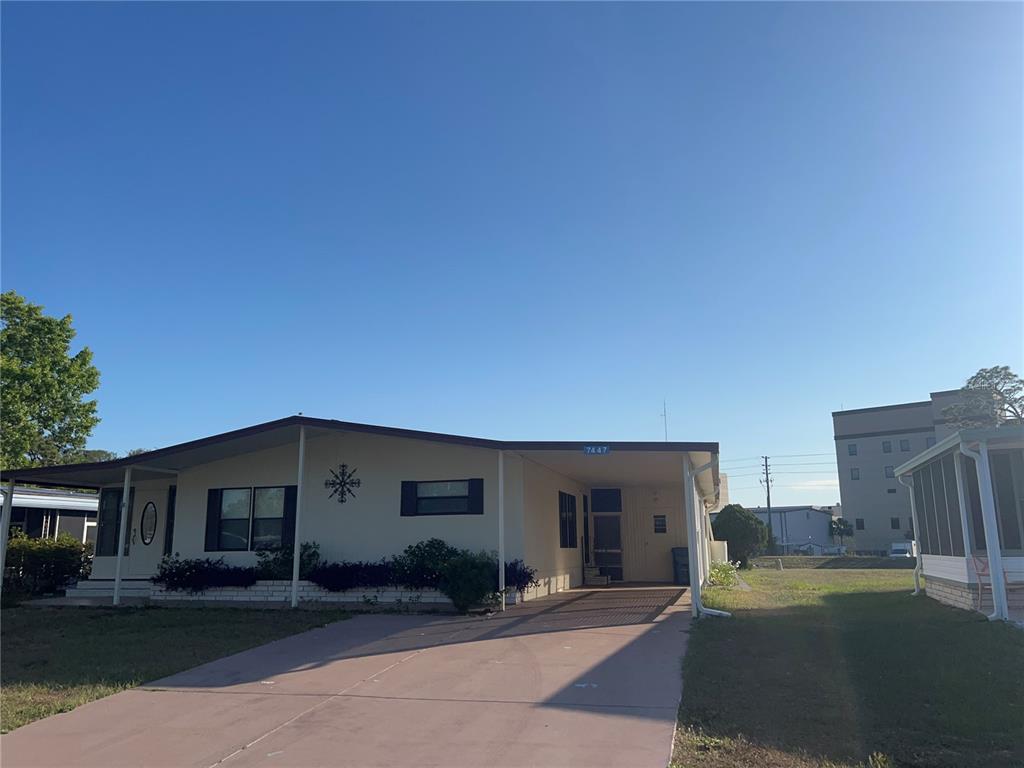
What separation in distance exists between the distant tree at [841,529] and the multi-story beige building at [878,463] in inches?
75.9

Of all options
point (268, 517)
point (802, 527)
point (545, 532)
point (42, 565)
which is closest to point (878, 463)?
point (802, 527)

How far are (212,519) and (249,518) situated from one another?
91 cm

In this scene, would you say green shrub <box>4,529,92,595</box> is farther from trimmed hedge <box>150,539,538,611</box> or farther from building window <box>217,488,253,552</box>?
building window <box>217,488,253,552</box>

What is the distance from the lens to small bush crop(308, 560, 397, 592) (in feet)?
46.1

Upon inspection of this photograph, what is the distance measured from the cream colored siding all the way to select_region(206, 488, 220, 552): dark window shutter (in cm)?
666

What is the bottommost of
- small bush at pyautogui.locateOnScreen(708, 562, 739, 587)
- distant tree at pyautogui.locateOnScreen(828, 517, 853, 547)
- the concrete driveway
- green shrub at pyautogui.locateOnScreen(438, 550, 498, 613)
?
the concrete driveway

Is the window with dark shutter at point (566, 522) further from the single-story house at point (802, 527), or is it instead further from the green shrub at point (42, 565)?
the single-story house at point (802, 527)

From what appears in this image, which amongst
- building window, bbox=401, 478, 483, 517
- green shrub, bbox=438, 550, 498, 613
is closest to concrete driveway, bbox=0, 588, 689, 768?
green shrub, bbox=438, 550, 498, 613

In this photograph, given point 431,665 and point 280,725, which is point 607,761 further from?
point 431,665

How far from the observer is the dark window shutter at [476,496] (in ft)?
47.3

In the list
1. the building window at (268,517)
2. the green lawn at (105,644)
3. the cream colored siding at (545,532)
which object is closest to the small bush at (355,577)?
the green lawn at (105,644)

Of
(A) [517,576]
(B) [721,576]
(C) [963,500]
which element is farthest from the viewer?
(B) [721,576]

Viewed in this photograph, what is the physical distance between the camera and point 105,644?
10320 millimetres

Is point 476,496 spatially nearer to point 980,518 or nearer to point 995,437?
point 980,518
